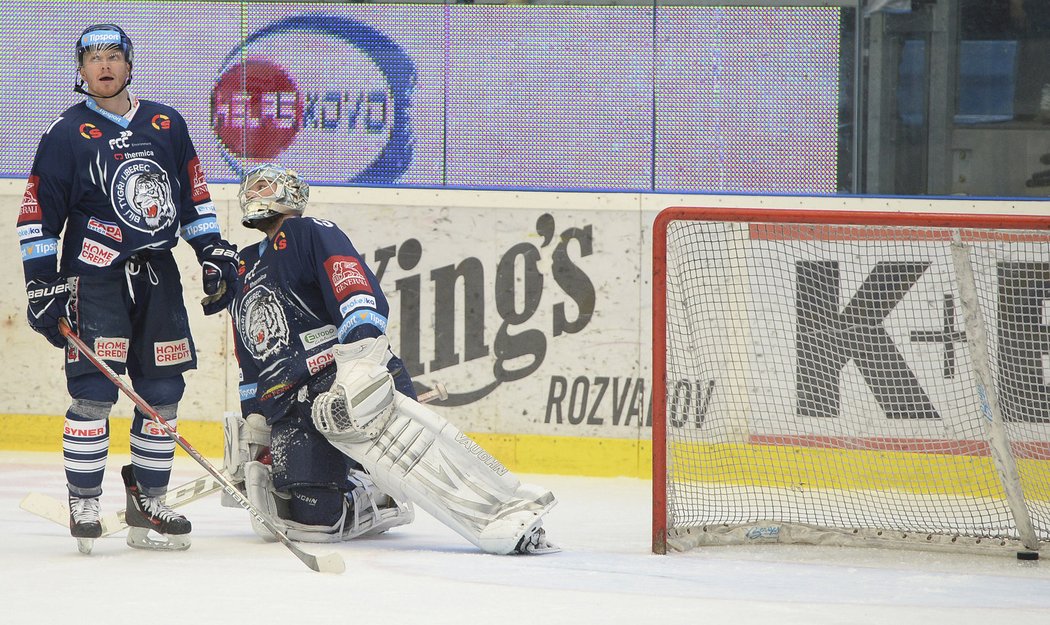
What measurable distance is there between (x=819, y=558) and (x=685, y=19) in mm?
2799

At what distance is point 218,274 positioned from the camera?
3.73 m

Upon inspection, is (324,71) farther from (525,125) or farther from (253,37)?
(525,125)

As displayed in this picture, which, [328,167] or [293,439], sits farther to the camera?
[328,167]

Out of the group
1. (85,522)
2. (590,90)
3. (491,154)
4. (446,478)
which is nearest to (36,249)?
(85,522)

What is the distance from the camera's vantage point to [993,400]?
12.7ft

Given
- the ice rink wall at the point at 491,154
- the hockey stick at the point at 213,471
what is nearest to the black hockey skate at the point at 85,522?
the hockey stick at the point at 213,471

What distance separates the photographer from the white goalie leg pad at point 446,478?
3643mm

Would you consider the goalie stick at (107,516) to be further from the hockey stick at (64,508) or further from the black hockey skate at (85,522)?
the black hockey skate at (85,522)

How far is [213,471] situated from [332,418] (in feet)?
1.15

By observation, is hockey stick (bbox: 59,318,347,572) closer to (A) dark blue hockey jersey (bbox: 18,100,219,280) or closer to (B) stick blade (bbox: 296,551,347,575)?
(B) stick blade (bbox: 296,551,347,575)

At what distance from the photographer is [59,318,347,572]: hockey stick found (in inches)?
131

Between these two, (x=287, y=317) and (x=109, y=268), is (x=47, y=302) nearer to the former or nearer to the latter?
(x=109, y=268)

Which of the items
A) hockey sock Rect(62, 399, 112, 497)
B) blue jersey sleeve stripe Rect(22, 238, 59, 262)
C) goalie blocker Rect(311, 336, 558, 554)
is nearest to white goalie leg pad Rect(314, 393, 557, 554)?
goalie blocker Rect(311, 336, 558, 554)

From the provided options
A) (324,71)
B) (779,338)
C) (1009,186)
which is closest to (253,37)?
(324,71)
